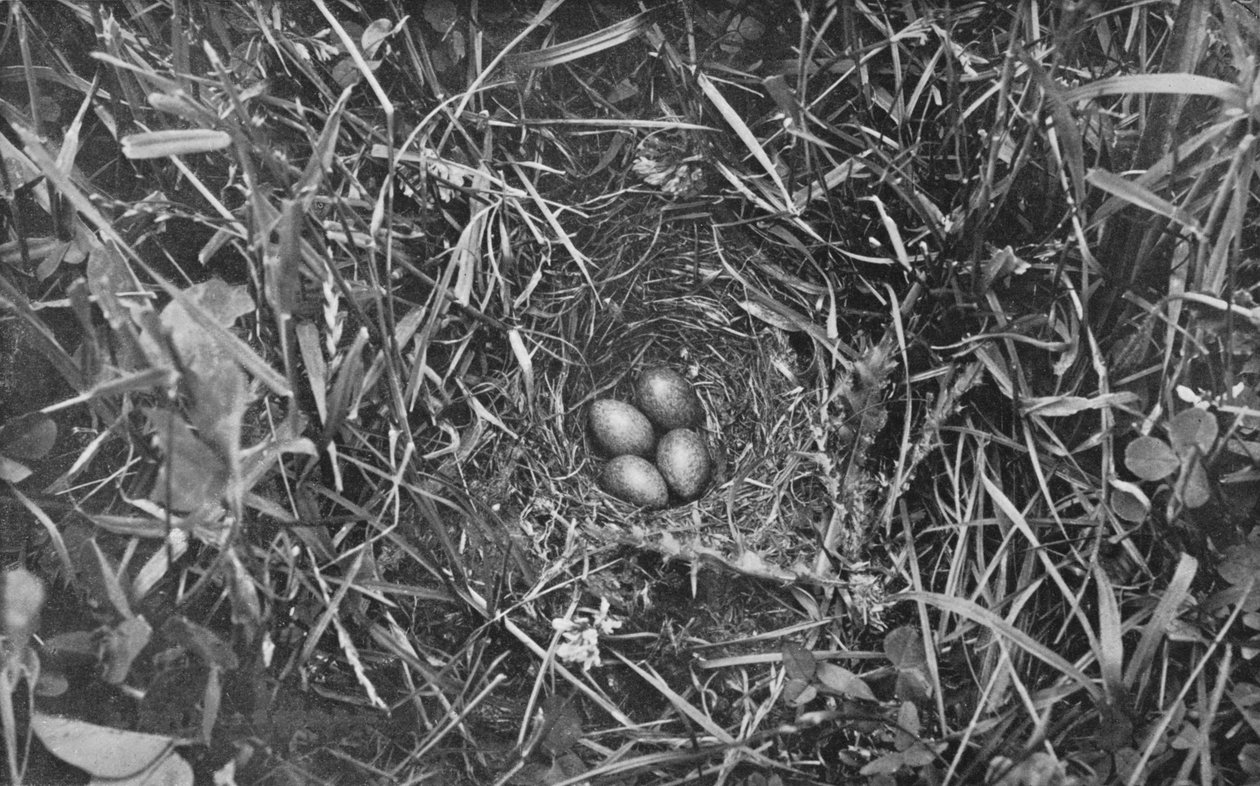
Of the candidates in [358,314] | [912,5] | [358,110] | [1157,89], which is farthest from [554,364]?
[1157,89]

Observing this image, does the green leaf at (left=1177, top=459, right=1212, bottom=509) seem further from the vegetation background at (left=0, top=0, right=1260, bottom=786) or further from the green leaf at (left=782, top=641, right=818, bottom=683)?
the green leaf at (left=782, top=641, right=818, bottom=683)

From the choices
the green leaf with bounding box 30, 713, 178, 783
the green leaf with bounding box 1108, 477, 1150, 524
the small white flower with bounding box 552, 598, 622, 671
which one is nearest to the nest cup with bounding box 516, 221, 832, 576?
the small white flower with bounding box 552, 598, 622, 671

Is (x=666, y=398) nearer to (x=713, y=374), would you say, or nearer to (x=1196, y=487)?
(x=713, y=374)

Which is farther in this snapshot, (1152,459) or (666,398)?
(666,398)

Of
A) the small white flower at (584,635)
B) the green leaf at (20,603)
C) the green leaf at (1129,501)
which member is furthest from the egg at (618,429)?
the green leaf at (20,603)

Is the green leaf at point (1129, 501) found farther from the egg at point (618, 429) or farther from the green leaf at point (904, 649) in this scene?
the egg at point (618, 429)

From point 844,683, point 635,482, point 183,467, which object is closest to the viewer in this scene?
point 183,467

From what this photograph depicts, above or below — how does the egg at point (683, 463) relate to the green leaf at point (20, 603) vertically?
below

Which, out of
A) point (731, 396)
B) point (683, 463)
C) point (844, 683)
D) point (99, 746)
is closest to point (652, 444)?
point (683, 463)
